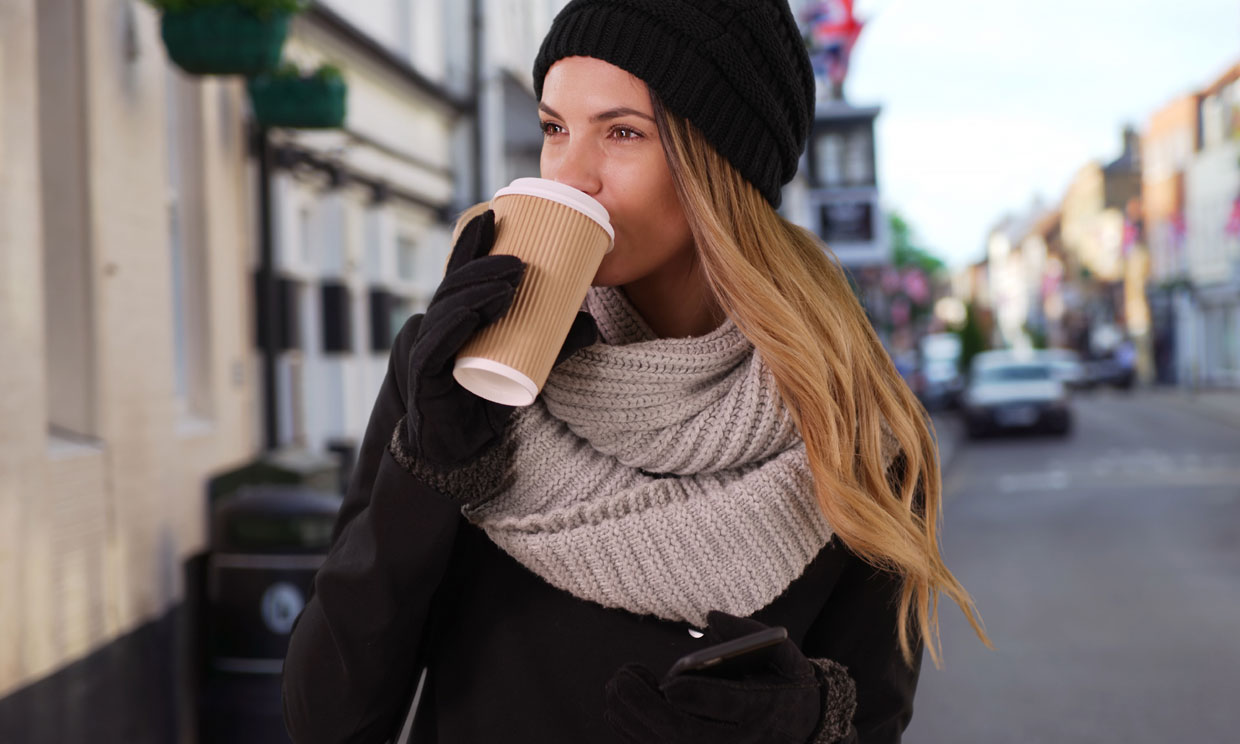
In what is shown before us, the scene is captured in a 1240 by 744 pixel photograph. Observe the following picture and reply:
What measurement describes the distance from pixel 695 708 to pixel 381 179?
24.8 ft

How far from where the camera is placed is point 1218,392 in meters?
37.9

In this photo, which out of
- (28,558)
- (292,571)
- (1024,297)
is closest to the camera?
(28,558)

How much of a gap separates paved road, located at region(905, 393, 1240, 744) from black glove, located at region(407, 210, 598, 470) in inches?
171

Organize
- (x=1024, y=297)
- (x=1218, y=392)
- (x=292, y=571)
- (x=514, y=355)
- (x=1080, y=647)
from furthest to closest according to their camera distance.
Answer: (x=1024, y=297)
(x=1218, y=392)
(x=1080, y=647)
(x=292, y=571)
(x=514, y=355)

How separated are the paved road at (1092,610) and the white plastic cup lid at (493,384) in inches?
173

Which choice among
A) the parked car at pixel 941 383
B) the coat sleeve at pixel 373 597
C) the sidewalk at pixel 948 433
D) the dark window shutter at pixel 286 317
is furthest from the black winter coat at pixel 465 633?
the parked car at pixel 941 383

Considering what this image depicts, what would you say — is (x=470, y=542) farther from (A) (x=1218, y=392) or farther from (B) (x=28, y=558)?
(A) (x=1218, y=392)

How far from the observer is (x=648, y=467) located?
1.62 metres

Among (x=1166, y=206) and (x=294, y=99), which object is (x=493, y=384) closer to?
(x=294, y=99)

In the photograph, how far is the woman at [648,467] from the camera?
148 centimetres

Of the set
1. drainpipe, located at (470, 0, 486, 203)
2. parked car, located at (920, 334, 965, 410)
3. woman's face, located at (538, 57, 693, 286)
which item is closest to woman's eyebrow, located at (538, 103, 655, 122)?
woman's face, located at (538, 57, 693, 286)

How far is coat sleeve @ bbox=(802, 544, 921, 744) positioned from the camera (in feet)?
5.61

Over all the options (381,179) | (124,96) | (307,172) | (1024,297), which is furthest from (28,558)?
(1024,297)

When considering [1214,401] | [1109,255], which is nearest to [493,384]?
[1214,401]
